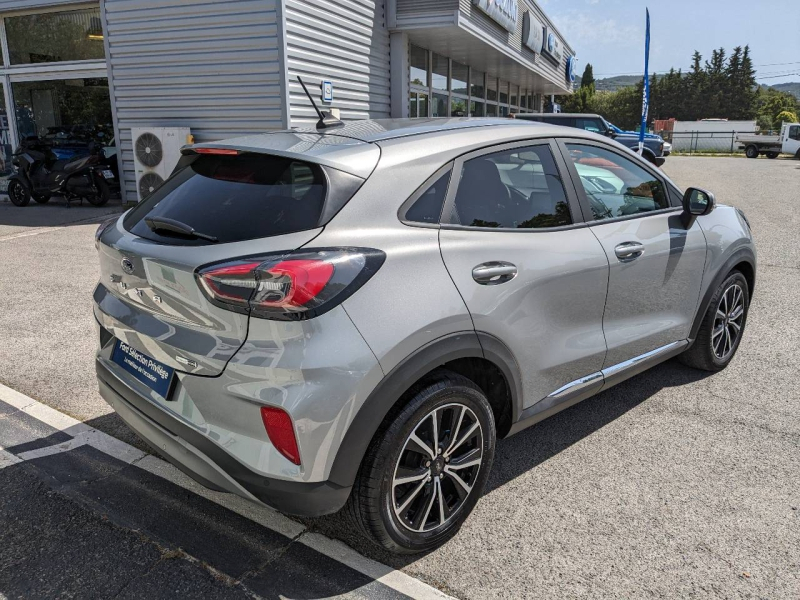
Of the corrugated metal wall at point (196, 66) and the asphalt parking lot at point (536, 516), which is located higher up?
the corrugated metal wall at point (196, 66)

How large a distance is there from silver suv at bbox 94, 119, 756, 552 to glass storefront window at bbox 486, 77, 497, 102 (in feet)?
64.4

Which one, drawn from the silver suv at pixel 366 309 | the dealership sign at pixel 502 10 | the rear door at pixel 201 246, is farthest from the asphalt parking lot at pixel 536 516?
the dealership sign at pixel 502 10

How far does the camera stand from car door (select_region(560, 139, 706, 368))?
3.31 meters

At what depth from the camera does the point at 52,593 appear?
7.61 feet

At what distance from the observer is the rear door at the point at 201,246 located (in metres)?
2.24

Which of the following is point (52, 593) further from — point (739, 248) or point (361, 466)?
point (739, 248)

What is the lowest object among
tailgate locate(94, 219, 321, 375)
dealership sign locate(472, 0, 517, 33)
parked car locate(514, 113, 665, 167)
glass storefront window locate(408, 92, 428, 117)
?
tailgate locate(94, 219, 321, 375)

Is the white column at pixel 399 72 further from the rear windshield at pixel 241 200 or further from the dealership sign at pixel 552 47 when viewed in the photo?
the rear windshield at pixel 241 200

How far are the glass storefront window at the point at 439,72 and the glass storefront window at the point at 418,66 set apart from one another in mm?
596

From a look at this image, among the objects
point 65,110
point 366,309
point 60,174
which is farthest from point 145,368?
point 65,110

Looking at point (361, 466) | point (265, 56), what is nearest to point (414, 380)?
point (361, 466)

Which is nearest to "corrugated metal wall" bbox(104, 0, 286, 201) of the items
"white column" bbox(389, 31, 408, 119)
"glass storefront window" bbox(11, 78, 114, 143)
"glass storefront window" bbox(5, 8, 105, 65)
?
"glass storefront window" bbox(5, 8, 105, 65)

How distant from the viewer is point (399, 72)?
540 inches

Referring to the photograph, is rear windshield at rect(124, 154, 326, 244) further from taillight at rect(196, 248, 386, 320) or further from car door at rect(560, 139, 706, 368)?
car door at rect(560, 139, 706, 368)
